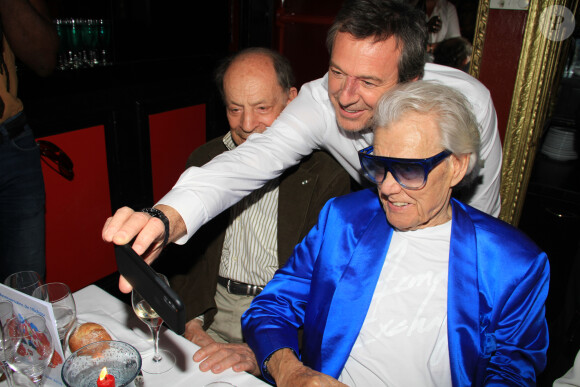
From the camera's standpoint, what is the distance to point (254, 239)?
2275 millimetres

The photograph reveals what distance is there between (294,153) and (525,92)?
84.0 inches

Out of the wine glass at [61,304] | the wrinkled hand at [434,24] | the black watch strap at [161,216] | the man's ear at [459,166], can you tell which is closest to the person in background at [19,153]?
the wine glass at [61,304]

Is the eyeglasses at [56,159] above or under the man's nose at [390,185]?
under

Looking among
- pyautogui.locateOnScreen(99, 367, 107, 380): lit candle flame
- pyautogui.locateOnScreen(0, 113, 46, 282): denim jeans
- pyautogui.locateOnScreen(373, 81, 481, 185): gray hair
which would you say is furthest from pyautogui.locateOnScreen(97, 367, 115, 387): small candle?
pyautogui.locateOnScreen(0, 113, 46, 282): denim jeans

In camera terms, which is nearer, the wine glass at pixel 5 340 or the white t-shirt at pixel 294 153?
the wine glass at pixel 5 340

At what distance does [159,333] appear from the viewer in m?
1.55

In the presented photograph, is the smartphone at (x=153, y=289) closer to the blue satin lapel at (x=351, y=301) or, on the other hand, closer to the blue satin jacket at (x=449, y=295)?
the blue satin jacket at (x=449, y=295)

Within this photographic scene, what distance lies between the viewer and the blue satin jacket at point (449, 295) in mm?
1459

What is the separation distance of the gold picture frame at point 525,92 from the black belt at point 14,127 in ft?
10.2

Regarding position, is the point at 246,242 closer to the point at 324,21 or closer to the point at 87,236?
the point at 87,236

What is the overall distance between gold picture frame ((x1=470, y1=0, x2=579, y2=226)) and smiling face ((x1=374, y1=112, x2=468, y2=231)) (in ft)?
6.94

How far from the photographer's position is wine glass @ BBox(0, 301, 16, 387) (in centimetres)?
119

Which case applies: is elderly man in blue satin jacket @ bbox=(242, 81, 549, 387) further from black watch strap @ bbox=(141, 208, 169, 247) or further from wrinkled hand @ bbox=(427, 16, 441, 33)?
wrinkled hand @ bbox=(427, 16, 441, 33)

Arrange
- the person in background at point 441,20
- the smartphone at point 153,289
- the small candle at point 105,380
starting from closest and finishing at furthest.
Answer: the smartphone at point 153,289 → the small candle at point 105,380 → the person in background at point 441,20
